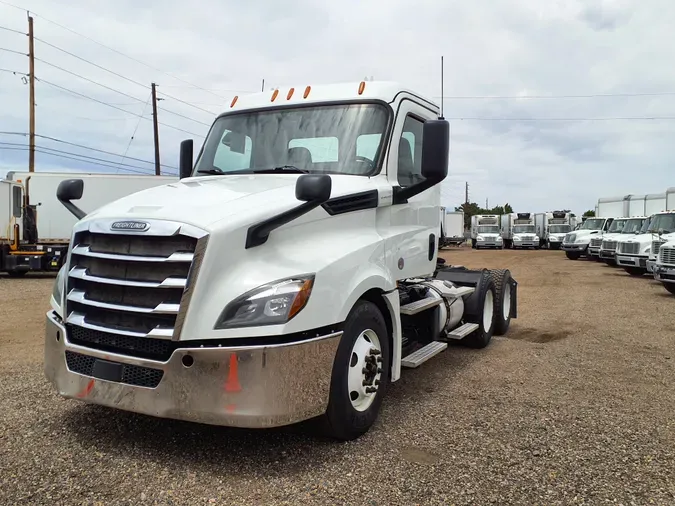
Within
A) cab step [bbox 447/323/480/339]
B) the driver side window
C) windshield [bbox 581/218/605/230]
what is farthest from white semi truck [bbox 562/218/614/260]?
the driver side window

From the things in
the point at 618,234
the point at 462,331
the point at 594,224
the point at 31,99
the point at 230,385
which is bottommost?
the point at 462,331

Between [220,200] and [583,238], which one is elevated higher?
[220,200]

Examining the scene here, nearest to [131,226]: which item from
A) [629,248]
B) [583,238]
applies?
[629,248]

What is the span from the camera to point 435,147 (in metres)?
4.38

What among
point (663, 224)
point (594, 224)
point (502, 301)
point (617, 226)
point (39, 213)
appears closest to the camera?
point (502, 301)

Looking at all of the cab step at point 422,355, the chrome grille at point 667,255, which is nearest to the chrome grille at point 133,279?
the cab step at point 422,355

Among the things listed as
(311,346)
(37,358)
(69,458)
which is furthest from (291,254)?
(37,358)

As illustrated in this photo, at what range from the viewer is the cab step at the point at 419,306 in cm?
495

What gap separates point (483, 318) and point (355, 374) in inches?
148

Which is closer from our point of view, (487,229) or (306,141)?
(306,141)

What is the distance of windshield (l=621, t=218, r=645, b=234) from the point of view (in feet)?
70.9

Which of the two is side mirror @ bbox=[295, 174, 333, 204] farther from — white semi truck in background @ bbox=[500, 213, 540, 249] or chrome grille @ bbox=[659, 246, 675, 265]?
white semi truck in background @ bbox=[500, 213, 540, 249]

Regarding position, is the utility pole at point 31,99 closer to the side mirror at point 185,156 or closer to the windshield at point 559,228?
the side mirror at point 185,156

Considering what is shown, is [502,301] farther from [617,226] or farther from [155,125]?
[155,125]
